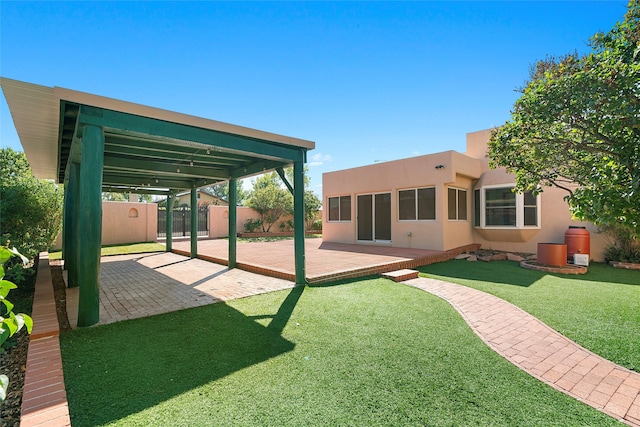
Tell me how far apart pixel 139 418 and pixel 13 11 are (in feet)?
26.0

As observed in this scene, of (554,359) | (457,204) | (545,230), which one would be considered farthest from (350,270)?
(545,230)

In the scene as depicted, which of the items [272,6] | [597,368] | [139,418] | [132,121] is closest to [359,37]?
[272,6]

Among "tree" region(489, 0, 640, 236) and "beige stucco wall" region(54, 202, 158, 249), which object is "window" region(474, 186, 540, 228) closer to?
"tree" region(489, 0, 640, 236)

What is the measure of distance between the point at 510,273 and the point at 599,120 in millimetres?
6093

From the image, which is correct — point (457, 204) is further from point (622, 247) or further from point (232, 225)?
point (232, 225)

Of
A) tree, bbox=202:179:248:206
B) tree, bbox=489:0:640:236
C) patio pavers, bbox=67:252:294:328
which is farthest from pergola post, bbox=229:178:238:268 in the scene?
tree, bbox=202:179:248:206

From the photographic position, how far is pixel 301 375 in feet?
9.91

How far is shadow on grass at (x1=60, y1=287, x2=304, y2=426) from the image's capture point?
2602 millimetres

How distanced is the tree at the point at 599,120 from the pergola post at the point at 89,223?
6.15 meters

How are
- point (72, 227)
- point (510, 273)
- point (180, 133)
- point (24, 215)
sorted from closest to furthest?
point (180, 133)
point (24, 215)
point (72, 227)
point (510, 273)

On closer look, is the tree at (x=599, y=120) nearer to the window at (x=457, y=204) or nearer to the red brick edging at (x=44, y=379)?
the red brick edging at (x=44, y=379)

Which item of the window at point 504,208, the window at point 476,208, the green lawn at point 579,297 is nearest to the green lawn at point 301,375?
the green lawn at point 579,297

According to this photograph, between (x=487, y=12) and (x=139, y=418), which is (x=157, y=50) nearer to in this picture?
(x=487, y=12)

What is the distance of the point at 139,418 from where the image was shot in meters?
2.36
